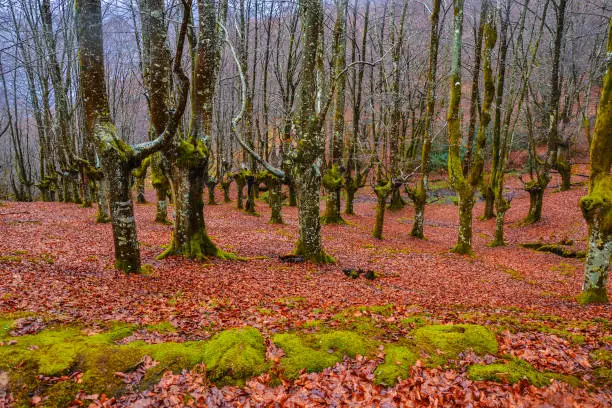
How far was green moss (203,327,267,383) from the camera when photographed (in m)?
3.55

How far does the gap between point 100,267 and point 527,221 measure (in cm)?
1997

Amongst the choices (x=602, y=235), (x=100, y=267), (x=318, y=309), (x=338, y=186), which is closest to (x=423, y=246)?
(x=338, y=186)

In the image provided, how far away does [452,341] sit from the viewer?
4246 mm

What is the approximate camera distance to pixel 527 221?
1880 cm

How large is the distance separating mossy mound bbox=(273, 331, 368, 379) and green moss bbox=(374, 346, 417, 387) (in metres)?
0.29

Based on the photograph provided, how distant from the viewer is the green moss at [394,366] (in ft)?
11.8

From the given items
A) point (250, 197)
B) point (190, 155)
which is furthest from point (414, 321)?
point (250, 197)

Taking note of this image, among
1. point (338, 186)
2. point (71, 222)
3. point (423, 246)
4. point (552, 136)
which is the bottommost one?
point (423, 246)

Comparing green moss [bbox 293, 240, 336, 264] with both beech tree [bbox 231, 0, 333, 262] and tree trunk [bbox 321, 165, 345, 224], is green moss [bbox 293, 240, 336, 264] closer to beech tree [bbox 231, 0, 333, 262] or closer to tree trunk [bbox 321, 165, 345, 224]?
beech tree [bbox 231, 0, 333, 262]

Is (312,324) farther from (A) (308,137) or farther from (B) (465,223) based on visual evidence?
(B) (465,223)

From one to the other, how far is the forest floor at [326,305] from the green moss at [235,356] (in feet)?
0.32

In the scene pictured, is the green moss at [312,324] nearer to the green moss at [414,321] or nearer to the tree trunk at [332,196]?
the green moss at [414,321]

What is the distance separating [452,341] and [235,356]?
2.61 metres

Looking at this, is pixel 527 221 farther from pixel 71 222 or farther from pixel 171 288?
pixel 71 222
